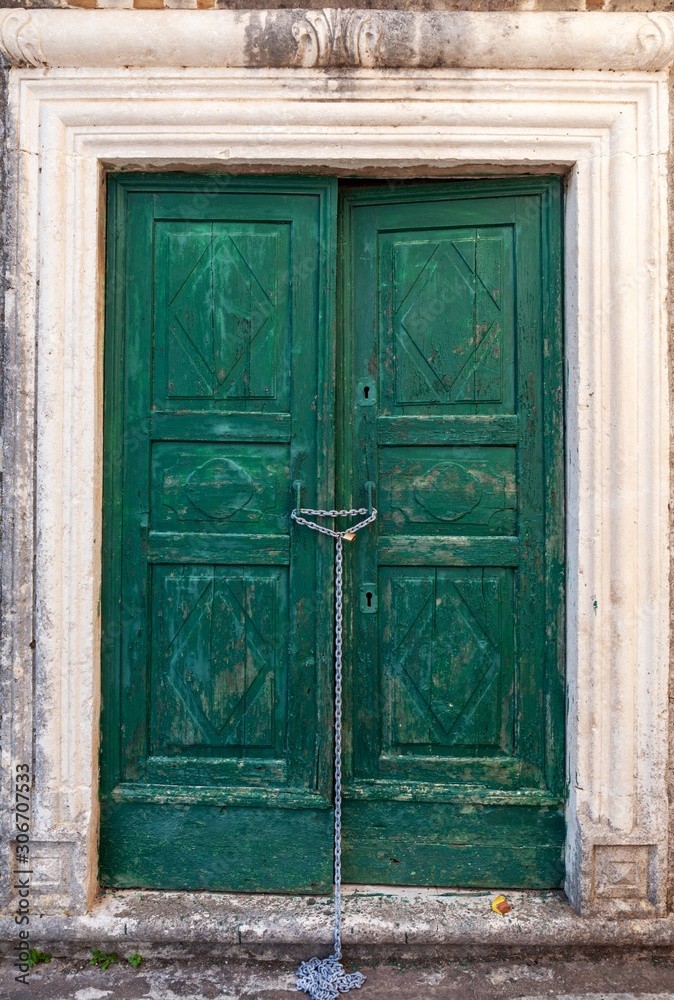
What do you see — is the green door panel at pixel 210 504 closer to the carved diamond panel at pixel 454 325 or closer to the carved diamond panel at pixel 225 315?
the carved diamond panel at pixel 225 315

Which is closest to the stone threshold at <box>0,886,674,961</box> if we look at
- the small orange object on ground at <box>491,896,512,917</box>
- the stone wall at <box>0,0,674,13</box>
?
the small orange object on ground at <box>491,896,512,917</box>

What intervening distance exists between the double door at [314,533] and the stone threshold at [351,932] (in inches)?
4.9

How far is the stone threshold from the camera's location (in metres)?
2.17

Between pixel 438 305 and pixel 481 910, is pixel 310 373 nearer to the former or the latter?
pixel 438 305

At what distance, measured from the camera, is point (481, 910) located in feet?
7.37

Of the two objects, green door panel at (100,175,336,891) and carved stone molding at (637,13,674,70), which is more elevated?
carved stone molding at (637,13,674,70)

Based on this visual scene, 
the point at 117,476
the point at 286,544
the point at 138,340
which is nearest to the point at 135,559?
the point at 117,476

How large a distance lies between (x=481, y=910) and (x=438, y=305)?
227 centimetres

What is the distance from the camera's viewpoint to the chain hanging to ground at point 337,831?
200 cm

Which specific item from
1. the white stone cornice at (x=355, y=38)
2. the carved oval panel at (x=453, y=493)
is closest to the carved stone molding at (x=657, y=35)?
the white stone cornice at (x=355, y=38)

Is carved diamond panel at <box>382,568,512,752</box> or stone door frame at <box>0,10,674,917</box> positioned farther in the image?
carved diamond panel at <box>382,568,512,752</box>

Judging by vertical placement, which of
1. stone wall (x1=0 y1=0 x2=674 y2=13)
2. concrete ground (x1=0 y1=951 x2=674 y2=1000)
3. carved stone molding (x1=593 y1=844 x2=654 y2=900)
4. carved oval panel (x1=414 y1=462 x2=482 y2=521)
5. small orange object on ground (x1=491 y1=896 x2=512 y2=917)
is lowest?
concrete ground (x1=0 y1=951 x2=674 y2=1000)

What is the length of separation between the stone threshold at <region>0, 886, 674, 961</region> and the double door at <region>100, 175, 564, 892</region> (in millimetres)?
126

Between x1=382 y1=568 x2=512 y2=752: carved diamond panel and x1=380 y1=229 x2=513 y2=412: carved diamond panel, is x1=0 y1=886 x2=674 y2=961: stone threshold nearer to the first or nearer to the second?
x1=382 y1=568 x2=512 y2=752: carved diamond panel
